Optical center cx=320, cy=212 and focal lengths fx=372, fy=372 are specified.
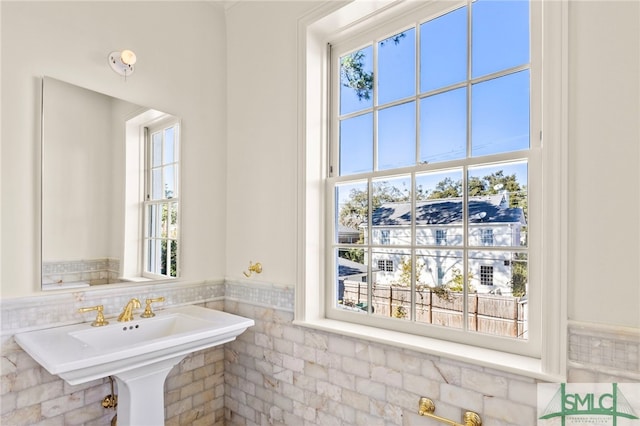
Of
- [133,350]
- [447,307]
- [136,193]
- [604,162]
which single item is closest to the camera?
[604,162]

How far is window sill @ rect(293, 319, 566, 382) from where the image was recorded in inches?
51.0

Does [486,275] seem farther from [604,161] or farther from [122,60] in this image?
[122,60]

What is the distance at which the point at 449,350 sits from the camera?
1.49 metres

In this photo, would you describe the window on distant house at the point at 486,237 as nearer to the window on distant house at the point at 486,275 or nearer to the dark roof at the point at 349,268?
the window on distant house at the point at 486,275

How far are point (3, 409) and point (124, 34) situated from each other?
6.10 ft

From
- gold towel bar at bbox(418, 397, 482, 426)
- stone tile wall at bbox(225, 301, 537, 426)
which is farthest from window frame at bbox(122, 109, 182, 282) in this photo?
gold towel bar at bbox(418, 397, 482, 426)

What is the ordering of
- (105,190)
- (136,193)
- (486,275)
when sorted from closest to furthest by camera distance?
1. (486,275)
2. (105,190)
3. (136,193)

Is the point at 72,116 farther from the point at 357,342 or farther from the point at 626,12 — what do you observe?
the point at 626,12

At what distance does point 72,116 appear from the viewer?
5.90 ft

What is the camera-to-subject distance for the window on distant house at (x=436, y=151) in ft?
4.91

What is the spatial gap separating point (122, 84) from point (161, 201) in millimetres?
658

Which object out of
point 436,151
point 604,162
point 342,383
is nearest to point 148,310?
point 342,383

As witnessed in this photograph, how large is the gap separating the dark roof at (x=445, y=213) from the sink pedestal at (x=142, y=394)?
3.88ft

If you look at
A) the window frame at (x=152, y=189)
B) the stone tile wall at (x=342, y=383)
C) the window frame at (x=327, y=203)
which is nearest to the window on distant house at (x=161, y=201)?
the window frame at (x=152, y=189)
